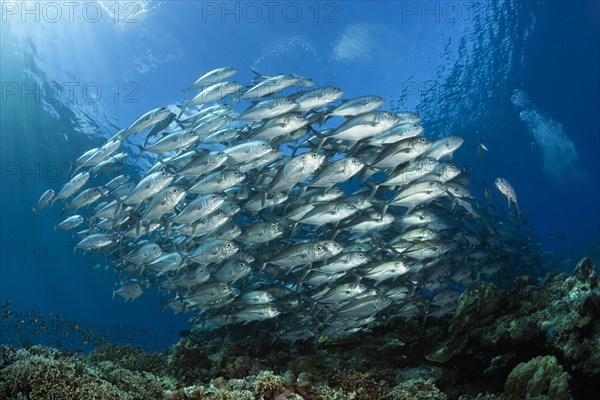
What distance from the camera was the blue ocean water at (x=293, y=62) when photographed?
2023cm

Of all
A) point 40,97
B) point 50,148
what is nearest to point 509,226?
point 40,97

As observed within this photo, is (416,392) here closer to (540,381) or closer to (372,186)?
(540,381)

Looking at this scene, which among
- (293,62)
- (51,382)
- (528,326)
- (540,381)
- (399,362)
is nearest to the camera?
(51,382)

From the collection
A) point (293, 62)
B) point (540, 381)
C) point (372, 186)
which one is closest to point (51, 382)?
point (372, 186)

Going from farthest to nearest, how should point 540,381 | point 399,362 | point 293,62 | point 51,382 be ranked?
point 293,62 → point 399,362 → point 540,381 → point 51,382

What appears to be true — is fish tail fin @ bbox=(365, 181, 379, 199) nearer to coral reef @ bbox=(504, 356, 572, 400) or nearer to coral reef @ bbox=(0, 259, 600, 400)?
coral reef @ bbox=(0, 259, 600, 400)

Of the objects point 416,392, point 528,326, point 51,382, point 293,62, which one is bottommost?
point 416,392

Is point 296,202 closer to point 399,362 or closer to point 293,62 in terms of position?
point 399,362

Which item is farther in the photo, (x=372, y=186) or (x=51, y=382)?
(x=372, y=186)

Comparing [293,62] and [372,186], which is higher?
[293,62]

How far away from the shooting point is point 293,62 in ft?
74.5

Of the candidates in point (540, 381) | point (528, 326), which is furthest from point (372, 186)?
point (540, 381)

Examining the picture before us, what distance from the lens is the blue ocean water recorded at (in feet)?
66.4

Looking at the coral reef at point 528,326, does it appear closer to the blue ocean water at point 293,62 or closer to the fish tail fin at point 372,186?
the fish tail fin at point 372,186
